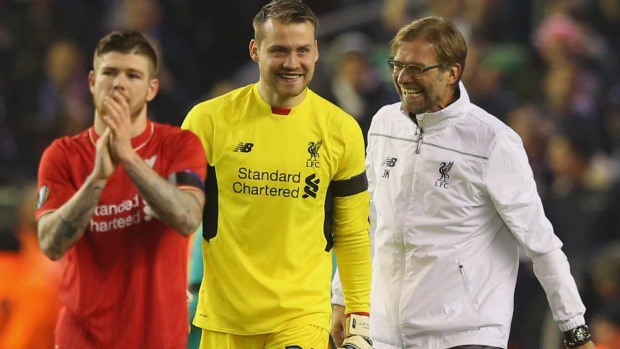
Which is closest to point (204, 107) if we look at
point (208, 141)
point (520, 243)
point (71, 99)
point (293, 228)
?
point (208, 141)

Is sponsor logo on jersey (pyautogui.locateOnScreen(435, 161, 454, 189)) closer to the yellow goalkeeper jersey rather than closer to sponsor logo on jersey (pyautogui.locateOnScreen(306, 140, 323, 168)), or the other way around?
the yellow goalkeeper jersey

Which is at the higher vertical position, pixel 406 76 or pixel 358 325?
pixel 406 76

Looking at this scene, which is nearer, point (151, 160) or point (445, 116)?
point (151, 160)

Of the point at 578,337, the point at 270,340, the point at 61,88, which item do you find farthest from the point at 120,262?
the point at 61,88

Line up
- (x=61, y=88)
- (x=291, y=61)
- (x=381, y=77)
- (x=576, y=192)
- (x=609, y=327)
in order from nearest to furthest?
(x=291, y=61)
(x=609, y=327)
(x=576, y=192)
(x=381, y=77)
(x=61, y=88)

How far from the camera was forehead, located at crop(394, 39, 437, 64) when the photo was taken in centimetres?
675

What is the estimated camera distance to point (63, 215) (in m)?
5.52

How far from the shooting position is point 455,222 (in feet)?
22.2

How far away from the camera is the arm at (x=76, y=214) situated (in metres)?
5.41

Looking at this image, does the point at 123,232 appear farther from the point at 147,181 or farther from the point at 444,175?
the point at 444,175

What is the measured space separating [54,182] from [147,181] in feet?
1.76

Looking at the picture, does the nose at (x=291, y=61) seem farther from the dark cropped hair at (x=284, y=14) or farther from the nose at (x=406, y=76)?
the nose at (x=406, y=76)

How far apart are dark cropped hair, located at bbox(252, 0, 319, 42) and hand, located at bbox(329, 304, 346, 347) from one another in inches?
54.8

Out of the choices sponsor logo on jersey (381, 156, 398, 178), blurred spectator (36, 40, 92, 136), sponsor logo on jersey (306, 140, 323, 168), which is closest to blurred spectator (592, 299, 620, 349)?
sponsor logo on jersey (381, 156, 398, 178)
